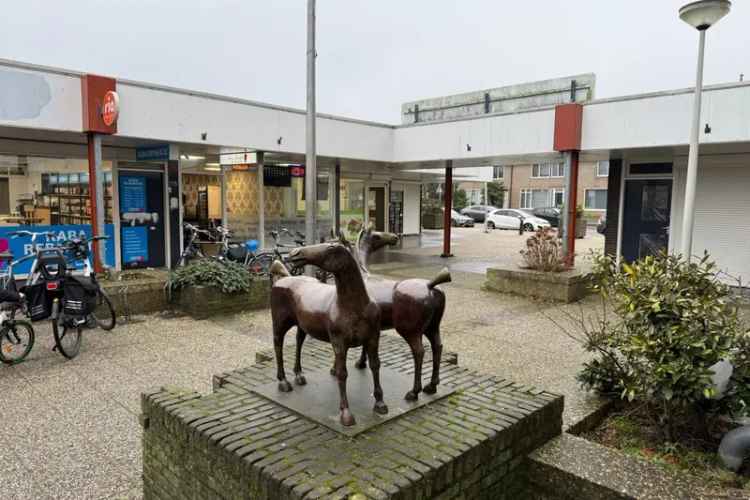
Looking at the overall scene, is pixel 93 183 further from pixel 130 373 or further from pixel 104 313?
pixel 130 373

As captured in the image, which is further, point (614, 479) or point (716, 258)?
point (716, 258)

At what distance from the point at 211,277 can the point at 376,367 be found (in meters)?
5.62

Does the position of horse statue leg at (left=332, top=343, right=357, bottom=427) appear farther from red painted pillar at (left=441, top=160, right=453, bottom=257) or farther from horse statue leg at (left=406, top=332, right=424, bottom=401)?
red painted pillar at (left=441, top=160, right=453, bottom=257)

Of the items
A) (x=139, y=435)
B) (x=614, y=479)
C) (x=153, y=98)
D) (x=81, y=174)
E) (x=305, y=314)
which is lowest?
(x=139, y=435)

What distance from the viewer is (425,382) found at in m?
3.81

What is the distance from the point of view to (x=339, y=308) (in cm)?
293

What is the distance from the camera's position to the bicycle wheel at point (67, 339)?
5.65 metres

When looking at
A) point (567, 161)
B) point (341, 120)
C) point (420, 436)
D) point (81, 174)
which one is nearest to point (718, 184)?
point (567, 161)

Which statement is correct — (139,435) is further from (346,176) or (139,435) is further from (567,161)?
(346,176)

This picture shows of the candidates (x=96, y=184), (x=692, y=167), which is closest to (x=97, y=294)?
(x=96, y=184)

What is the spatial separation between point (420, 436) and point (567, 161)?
29.7 feet

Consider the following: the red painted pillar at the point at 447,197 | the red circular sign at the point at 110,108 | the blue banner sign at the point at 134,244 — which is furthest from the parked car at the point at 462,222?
the red circular sign at the point at 110,108

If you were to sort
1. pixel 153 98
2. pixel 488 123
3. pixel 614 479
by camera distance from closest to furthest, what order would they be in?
pixel 614 479 < pixel 153 98 < pixel 488 123

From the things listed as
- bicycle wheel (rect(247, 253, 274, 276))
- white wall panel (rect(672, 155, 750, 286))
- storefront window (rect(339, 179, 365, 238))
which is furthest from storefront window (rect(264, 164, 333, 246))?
white wall panel (rect(672, 155, 750, 286))
